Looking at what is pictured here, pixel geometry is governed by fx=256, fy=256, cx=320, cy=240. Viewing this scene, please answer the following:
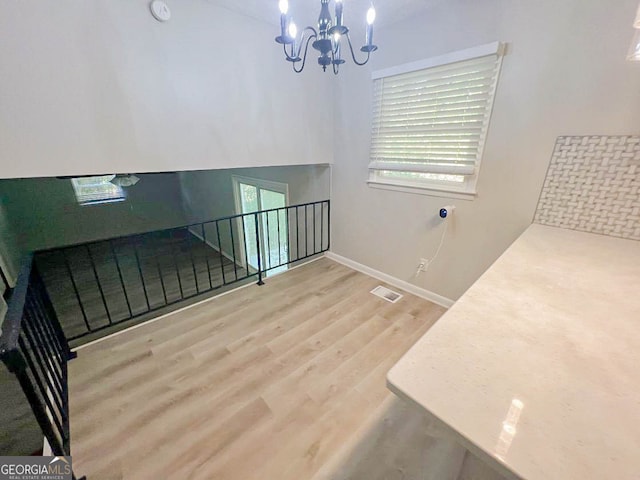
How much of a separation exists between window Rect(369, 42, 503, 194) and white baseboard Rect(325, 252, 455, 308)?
1022 mm

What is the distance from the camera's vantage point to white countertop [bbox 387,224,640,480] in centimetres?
48

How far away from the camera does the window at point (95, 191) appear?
5270 mm

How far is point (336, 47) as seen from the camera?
131 centimetres

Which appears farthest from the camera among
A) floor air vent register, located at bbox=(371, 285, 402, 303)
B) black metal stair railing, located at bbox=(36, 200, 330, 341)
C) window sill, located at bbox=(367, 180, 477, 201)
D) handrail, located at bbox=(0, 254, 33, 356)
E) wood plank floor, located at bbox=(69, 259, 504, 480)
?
black metal stair railing, located at bbox=(36, 200, 330, 341)

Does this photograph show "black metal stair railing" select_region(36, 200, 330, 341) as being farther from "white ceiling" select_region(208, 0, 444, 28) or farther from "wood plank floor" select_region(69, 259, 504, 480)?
"white ceiling" select_region(208, 0, 444, 28)

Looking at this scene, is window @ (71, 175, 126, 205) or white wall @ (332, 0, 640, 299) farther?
window @ (71, 175, 126, 205)

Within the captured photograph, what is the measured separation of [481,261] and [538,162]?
83cm

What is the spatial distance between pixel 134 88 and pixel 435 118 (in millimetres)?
2230

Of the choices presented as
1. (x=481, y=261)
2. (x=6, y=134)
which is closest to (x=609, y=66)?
(x=481, y=261)

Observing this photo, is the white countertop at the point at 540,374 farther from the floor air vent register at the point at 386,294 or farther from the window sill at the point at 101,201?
the window sill at the point at 101,201

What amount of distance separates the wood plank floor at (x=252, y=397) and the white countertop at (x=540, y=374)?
93 centimetres

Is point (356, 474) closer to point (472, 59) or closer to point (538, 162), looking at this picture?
point (538, 162)

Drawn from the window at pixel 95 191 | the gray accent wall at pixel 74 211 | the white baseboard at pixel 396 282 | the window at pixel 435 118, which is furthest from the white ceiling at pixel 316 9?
the gray accent wall at pixel 74 211

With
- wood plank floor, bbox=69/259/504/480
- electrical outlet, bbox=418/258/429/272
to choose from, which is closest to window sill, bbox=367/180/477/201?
electrical outlet, bbox=418/258/429/272
